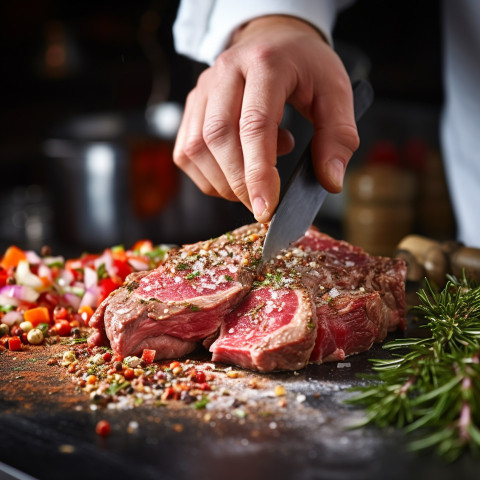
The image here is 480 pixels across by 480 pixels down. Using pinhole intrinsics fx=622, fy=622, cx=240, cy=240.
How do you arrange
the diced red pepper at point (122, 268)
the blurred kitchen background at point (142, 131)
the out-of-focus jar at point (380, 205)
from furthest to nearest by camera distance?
the out-of-focus jar at point (380, 205) → the blurred kitchen background at point (142, 131) → the diced red pepper at point (122, 268)

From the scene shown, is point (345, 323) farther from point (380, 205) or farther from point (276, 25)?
point (380, 205)

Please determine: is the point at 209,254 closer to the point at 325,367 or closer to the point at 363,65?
the point at 325,367

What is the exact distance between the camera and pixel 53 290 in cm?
250

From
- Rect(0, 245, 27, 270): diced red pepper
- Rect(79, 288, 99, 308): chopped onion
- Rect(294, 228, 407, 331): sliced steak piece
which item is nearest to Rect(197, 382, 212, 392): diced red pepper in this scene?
Rect(294, 228, 407, 331): sliced steak piece

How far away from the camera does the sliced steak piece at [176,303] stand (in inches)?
77.2

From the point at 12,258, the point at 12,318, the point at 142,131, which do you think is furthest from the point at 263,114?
the point at 142,131

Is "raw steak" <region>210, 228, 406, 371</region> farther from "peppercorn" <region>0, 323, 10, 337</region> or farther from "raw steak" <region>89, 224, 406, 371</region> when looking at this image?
"peppercorn" <region>0, 323, 10, 337</region>

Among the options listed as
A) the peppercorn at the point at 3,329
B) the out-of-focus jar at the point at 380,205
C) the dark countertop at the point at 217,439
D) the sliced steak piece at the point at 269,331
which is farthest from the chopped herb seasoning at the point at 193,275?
the out-of-focus jar at the point at 380,205

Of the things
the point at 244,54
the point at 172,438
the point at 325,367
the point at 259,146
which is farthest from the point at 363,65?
the point at 172,438

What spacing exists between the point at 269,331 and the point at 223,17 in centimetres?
162

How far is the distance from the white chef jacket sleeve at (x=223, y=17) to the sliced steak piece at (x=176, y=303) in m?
1.14

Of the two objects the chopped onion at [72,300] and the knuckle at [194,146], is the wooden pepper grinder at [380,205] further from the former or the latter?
the chopped onion at [72,300]

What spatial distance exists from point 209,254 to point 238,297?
0.78 ft

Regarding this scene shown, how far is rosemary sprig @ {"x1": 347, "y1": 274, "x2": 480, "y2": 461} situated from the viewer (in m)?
1.38
